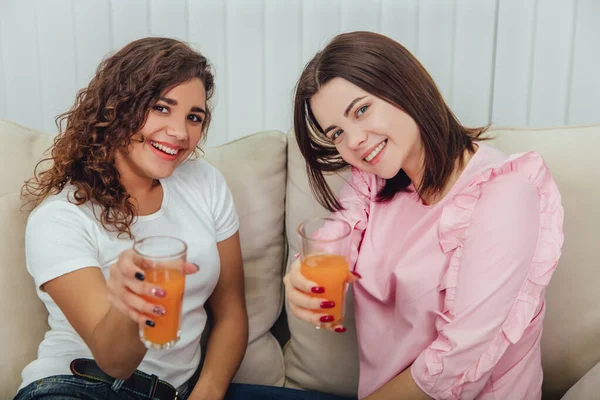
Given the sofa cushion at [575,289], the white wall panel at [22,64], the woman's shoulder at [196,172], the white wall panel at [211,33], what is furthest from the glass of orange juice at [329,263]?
the white wall panel at [22,64]

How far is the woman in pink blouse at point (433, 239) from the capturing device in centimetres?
143

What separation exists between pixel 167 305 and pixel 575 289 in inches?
44.1

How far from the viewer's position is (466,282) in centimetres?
145

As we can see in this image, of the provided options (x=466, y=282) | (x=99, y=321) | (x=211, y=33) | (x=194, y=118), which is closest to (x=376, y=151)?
(x=466, y=282)

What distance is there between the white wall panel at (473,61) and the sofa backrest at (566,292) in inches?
20.8

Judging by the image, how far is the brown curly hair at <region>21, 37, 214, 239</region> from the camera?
1573mm

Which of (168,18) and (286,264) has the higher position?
(168,18)

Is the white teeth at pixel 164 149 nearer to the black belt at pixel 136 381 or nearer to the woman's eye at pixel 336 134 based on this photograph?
the woman's eye at pixel 336 134

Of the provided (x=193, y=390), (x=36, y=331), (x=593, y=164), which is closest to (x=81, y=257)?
(x=36, y=331)

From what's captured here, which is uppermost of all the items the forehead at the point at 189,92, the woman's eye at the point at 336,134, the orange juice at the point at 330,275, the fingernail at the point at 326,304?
the forehead at the point at 189,92

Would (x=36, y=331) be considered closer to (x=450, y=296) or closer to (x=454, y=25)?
(x=450, y=296)

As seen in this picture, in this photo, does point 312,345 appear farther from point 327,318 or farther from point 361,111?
point 361,111

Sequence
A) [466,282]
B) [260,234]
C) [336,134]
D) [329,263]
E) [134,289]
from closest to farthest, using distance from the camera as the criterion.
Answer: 1. [134,289]
2. [329,263]
3. [466,282]
4. [336,134]
5. [260,234]

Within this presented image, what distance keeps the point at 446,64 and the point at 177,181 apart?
44.0 inches
